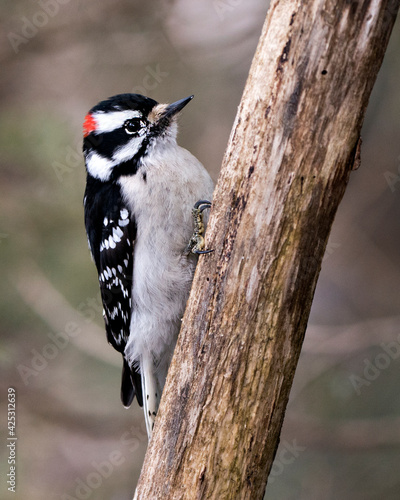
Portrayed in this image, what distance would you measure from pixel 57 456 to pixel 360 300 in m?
2.68

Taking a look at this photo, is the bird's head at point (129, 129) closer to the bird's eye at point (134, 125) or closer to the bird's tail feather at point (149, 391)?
the bird's eye at point (134, 125)

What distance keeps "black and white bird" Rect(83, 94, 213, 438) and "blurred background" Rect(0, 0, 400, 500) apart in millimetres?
1620

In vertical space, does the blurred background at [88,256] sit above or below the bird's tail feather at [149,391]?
above

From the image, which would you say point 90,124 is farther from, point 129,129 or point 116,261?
point 116,261

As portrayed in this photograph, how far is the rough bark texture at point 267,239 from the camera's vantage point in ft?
5.77

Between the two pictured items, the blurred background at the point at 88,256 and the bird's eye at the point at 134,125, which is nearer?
the bird's eye at the point at 134,125

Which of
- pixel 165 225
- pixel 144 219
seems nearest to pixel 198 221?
pixel 165 225

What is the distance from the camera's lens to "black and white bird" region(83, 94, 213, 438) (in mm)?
2617

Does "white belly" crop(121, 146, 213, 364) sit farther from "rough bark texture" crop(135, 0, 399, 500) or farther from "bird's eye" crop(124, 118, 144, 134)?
"rough bark texture" crop(135, 0, 399, 500)

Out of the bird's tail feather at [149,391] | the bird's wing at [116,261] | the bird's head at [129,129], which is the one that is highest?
the bird's head at [129,129]

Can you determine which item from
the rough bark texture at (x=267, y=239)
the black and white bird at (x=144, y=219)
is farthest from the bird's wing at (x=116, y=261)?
the rough bark texture at (x=267, y=239)

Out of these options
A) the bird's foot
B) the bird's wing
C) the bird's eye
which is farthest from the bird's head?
the bird's foot

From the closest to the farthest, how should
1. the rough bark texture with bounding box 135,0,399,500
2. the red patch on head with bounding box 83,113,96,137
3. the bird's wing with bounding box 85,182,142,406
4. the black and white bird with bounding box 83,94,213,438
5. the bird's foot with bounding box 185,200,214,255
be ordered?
the rough bark texture with bounding box 135,0,399,500, the bird's foot with bounding box 185,200,214,255, the black and white bird with bounding box 83,94,213,438, the bird's wing with bounding box 85,182,142,406, the red patch on head with bounding box 83,113,96,137

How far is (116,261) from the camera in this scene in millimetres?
2836
